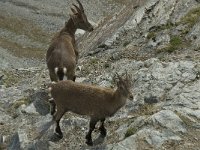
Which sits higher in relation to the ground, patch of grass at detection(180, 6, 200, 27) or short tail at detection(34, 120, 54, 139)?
patch of grass at detection(180, 6, 200, 27)

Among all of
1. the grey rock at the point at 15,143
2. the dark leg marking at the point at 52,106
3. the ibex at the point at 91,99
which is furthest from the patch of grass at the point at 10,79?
the ibex at the point at 91,99

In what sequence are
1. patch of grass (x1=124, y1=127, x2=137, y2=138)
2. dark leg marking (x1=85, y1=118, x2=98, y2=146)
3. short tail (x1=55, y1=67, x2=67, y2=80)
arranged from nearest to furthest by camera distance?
dark leg marking (x1=85, y1=118, x2=98, y2=146)
patch of grass (x1=124, y1=127, x2=137, y2=138)
short tail (x1=55, y1=67, x2=67, y2=80)

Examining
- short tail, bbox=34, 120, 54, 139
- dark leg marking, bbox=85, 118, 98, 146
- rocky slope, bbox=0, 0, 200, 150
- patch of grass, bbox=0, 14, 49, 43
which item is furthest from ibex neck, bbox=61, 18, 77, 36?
patch of grass, bbox=0, 14, 49, 43

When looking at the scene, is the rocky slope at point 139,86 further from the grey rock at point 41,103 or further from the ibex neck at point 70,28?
the ibex neck at point 70,28

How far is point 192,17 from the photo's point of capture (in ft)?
98.4

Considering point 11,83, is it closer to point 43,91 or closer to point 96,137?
point 43,91

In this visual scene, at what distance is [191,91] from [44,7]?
65.3m

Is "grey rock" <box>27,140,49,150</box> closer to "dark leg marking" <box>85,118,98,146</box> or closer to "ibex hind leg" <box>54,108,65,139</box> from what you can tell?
"ibex hind leg" <box>54,108,65,139</box>

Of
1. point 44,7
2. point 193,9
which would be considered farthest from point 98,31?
point 44,7

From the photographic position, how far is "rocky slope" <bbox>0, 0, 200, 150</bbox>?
19516 millimetres

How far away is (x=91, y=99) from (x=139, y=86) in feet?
14.9

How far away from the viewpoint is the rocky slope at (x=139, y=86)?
64.0ft

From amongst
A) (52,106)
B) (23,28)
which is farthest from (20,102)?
(23,28)

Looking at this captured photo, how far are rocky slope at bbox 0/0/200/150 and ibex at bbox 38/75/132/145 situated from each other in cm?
103
